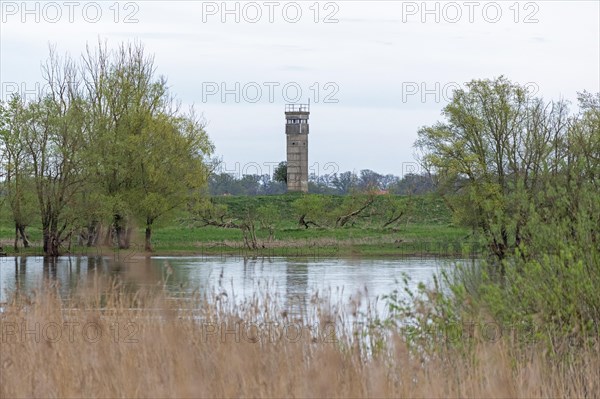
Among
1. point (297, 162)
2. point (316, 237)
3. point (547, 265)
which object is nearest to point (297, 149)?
point (297, 162)

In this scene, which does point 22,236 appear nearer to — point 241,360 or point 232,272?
point 232,272

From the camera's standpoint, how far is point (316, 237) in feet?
178

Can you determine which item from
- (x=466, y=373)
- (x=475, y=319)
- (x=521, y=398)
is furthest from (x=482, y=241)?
(x=521, y=398)

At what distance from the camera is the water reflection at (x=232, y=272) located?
27.7m

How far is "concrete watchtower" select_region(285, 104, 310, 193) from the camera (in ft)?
326

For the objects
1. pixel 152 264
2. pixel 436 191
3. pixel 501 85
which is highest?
pixel 501 85

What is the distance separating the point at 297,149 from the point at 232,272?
6680 centimetres

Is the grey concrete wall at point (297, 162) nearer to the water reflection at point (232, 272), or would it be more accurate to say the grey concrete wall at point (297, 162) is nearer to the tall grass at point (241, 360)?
the water reflection at point (232, 272)

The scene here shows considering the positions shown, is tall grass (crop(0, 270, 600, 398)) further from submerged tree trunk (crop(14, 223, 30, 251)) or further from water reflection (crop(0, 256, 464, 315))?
submerged tree trunk (crop(14, 223, 30, 251))

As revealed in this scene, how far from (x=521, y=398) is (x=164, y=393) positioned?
302 centimetres

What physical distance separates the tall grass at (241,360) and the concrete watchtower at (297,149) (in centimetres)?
8635

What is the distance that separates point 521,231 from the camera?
12383mm

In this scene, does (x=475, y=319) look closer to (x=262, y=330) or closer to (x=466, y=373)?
(x=466, y=373)

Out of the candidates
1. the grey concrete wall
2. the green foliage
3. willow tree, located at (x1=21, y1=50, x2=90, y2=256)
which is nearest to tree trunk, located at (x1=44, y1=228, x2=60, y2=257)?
willow tree, located at (x1=21, y1=50, x2=90, y2=256)
